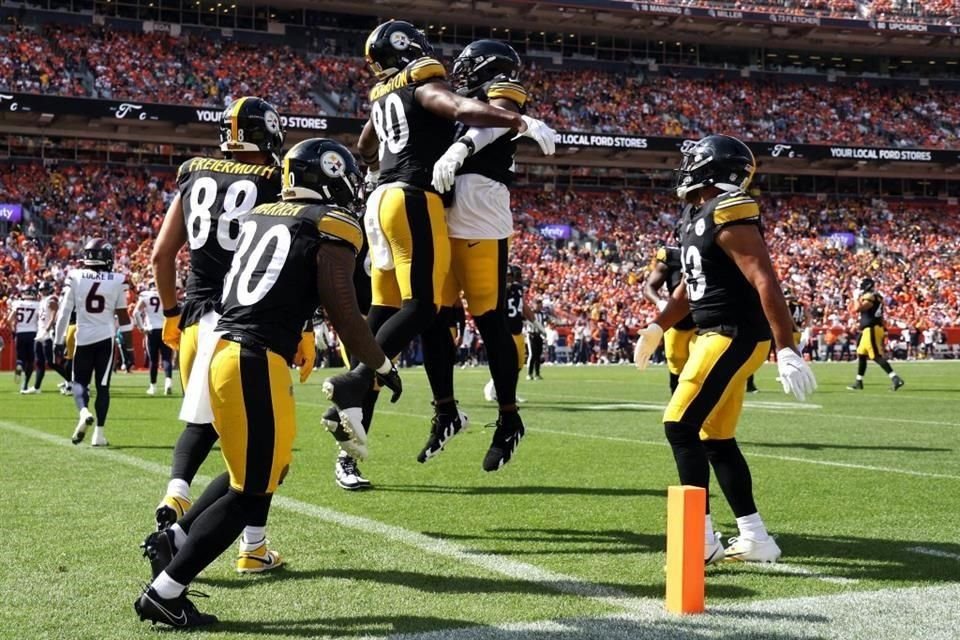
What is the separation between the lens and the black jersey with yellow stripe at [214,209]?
17.1 feet

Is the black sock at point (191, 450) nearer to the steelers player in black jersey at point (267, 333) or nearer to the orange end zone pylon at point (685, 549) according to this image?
the steelers player in black jersey at point (267, 333)

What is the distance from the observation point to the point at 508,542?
524 cm

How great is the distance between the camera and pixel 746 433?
10.8 metres

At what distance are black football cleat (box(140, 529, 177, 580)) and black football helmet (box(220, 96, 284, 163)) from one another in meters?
1.98

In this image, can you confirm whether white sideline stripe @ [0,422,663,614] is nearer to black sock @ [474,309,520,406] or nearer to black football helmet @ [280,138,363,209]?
black sock @ [474,309,520,406]

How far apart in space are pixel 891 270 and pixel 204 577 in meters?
41.2

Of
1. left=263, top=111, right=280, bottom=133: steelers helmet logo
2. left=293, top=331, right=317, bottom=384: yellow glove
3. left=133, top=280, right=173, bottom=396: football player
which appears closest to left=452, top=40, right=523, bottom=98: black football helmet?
left=263, top=111, right=280, bottom=133: steelers helmet logo

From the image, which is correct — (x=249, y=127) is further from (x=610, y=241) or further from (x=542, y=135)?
(x=610, y=241)

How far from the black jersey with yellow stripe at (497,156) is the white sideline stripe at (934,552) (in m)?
2.80

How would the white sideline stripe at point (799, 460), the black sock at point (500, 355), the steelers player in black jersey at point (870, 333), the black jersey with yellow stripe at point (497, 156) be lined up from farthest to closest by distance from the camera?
1. the steelers player in black jersey at point (870, 333)
2. the white sideline stripe at point (799, 460)
3. the black sock at point (500, 355)
4. the black jersey with yellow stripe at point (497, 156)

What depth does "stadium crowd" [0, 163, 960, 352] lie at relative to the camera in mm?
33594

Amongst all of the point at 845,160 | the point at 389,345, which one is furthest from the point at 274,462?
the point at 845,160

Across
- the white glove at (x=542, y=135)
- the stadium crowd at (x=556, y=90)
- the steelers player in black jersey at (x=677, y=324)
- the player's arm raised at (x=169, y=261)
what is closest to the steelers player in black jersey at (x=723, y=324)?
the white glove at (x=542, y=135)

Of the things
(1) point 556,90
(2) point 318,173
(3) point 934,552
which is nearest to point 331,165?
(2) point 318,173
